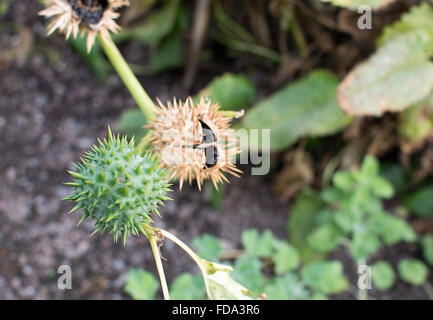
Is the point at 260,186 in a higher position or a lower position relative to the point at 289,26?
lower

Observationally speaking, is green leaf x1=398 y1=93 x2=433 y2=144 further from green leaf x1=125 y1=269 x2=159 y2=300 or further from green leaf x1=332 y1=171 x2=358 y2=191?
green leaf x1=125 y1=269 x2=159 y2=300

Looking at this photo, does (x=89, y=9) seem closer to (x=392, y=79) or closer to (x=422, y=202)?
(x=392, y=79)

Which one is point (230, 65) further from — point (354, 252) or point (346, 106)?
point (354, 252)

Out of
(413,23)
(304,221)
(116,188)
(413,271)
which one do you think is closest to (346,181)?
(304,221)

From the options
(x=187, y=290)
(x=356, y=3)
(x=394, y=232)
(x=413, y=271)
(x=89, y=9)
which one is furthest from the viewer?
(x=413, y=271)

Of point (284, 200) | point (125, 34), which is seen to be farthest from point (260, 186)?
point (125, 34)

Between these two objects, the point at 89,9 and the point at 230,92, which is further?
the point at 230,92
